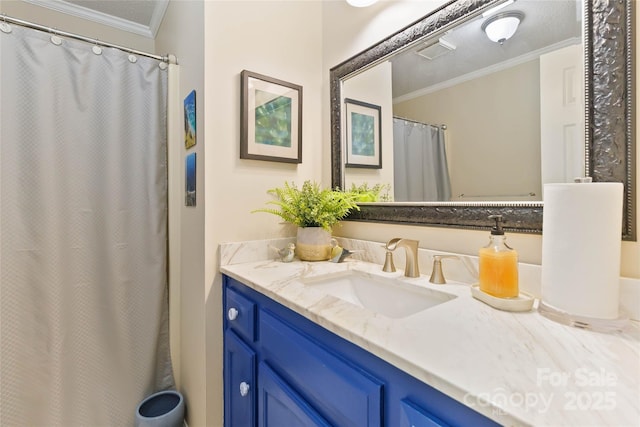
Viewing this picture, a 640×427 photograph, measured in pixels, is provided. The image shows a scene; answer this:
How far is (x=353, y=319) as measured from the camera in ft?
2.01

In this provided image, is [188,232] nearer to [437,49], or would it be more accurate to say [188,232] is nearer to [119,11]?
[437,49]

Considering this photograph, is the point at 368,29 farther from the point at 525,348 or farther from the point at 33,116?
the point at 33,116

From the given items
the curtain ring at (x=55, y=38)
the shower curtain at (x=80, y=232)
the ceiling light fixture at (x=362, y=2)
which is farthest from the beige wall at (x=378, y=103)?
the curtain ring at (x=55, y=38)

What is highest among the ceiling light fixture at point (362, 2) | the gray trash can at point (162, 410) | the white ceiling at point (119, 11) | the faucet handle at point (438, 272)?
the white ceiling at point (119, 11)

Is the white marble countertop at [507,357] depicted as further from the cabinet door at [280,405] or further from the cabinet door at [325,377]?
the cabinet door at [280,405]

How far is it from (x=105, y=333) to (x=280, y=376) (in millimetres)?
1071

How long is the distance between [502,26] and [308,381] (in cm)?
116

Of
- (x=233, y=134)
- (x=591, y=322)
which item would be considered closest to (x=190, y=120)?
(x=233, y=134)

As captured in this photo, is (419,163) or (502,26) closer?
(502,26)

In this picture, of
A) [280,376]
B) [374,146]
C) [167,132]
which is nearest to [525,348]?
[280,376]

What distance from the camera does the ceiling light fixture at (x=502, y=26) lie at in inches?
32.9

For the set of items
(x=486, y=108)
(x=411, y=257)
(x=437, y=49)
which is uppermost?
(x=437, y=49)

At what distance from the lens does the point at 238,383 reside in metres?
1.04

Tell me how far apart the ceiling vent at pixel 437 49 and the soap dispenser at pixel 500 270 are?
69 cm
